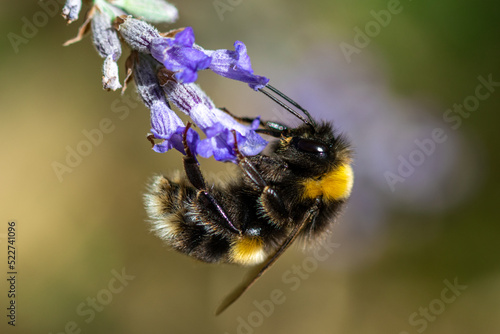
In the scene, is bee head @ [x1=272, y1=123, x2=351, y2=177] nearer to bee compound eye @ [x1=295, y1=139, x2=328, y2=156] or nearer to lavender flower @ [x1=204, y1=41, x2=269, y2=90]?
bee compound eye @ [x1=295, y1=139, x2=328, y2=156]

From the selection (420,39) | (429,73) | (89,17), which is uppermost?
(89,17)

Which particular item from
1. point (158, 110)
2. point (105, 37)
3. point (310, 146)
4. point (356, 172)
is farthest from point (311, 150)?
point (356, 172)

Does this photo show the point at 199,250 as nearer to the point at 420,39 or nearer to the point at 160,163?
the point at 160,163

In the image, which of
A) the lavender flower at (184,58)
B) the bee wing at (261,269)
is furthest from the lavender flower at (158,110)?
the bee wing at (261,269)

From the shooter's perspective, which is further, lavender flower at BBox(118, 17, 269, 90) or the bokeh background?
the bokeh background

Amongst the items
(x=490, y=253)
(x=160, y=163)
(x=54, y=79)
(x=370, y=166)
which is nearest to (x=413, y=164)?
(x=370, y=166)

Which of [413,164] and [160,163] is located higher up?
[160,163]

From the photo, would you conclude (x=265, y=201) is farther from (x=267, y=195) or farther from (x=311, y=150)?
(x=311, y=150)

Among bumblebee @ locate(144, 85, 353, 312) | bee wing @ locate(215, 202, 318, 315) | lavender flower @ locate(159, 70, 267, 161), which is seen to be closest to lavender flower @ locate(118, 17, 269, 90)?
lavender flower @ locate(159, 70, 267, 161)
